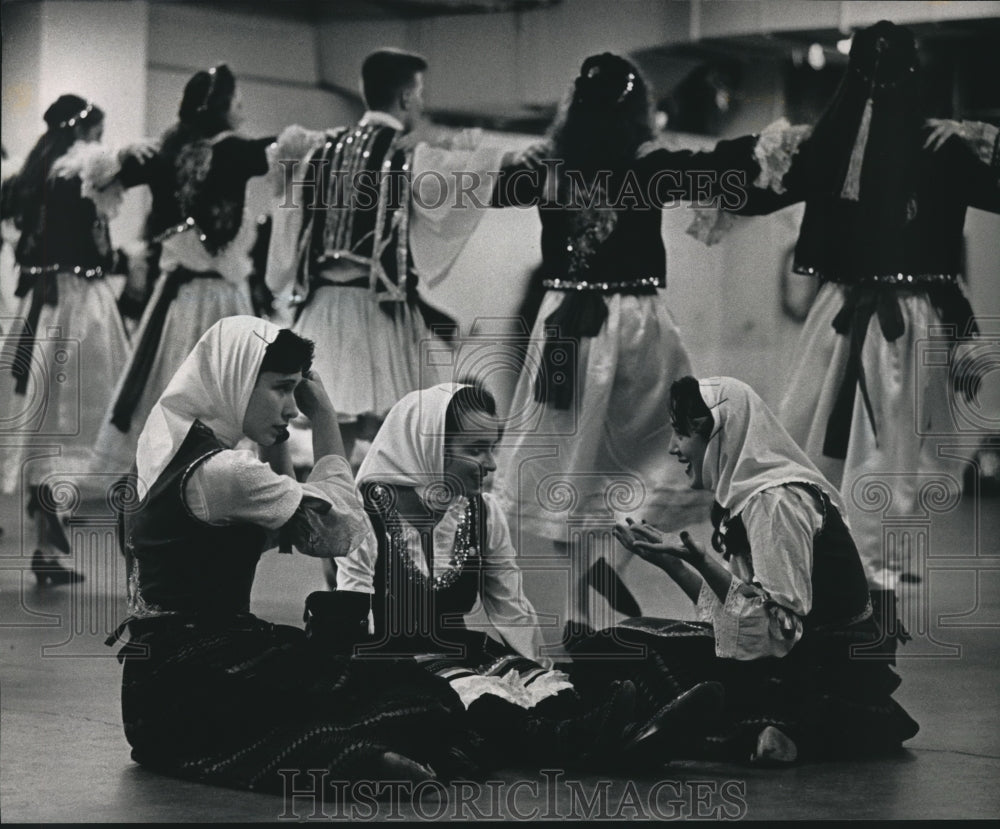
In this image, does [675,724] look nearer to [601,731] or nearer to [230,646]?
Result: [601,731]

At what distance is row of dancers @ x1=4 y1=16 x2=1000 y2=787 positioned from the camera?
4531 millimetres

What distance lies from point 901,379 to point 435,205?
1.42m

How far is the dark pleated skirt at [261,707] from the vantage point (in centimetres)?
440

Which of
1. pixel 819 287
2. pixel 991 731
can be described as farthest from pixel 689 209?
pixel 991 731

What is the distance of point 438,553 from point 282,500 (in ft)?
2.24

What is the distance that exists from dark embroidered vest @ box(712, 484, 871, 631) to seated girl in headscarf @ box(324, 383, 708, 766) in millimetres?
521

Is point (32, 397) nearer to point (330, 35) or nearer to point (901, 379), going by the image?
point (330, 35)

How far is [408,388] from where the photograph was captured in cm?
549

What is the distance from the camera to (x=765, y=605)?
475 cm

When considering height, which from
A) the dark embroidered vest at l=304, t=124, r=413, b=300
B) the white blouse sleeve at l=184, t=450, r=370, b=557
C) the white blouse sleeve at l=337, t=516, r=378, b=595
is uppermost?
the dark embroidered vest at l=304, t=124, r=413, b=300

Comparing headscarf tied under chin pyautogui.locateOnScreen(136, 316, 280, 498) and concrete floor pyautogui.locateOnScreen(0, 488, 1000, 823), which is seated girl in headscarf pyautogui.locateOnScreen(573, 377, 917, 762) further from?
headscarf tied under chin pyautogui.locateOnScreen(136, 316, 280, 498)

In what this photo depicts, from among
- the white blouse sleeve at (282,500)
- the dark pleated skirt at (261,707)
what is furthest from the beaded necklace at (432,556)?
the dark pleated skirt at (261,707)

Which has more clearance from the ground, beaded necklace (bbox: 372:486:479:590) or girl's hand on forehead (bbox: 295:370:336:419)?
girl's hand on forehead (bbox: 295:370:336:419)

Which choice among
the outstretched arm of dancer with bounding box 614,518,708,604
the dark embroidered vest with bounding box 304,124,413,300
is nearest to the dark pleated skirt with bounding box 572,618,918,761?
the outstretched arm of dancer with bounding box 614,518,708,604
